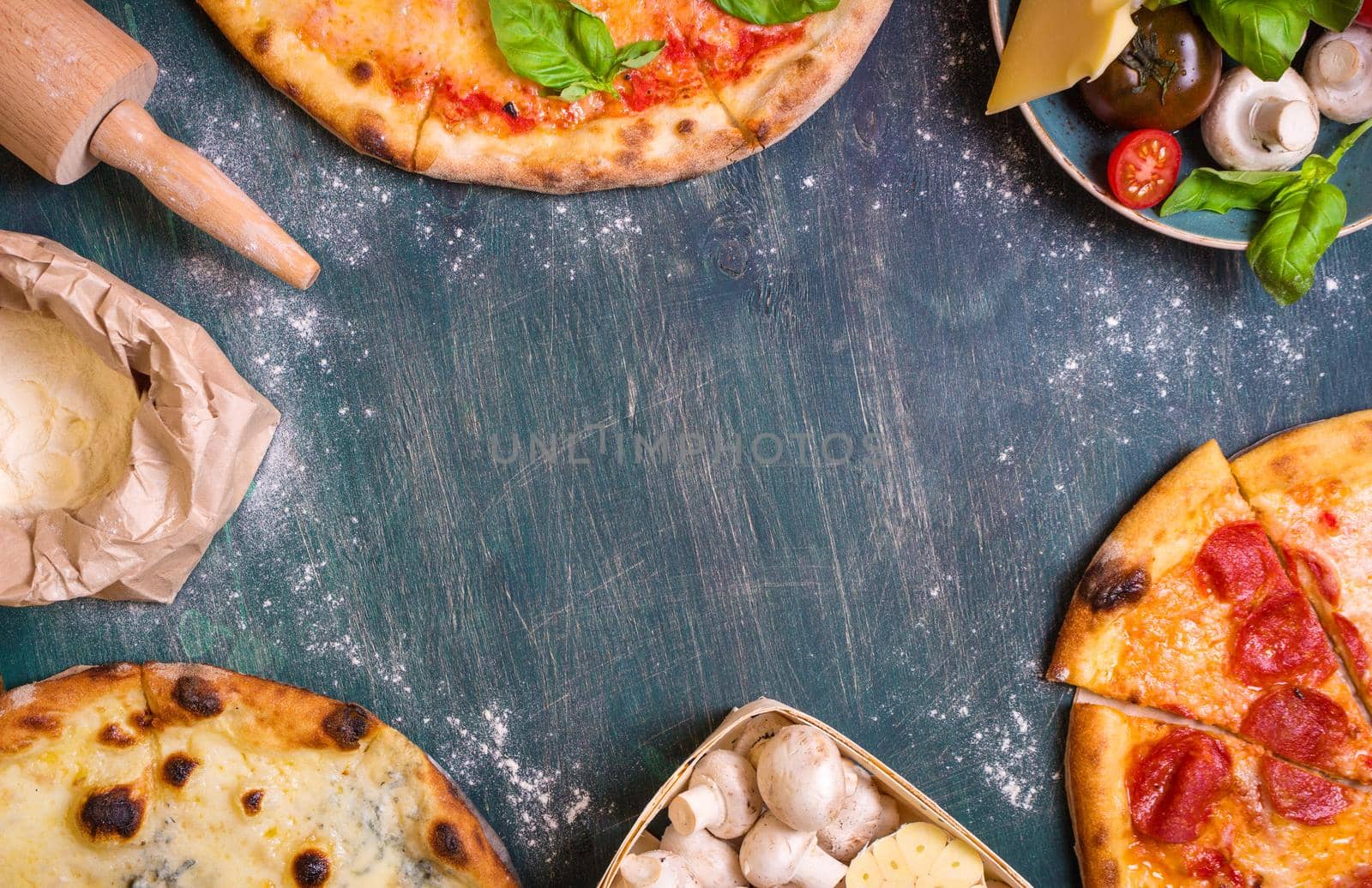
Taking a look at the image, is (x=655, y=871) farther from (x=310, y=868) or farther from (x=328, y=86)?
(x=328, y=86)

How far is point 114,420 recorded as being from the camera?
80.8 inches

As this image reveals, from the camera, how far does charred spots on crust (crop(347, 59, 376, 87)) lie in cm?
204

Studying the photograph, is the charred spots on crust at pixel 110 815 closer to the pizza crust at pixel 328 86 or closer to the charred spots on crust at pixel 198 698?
the charred spots on crust at pixel 198 698

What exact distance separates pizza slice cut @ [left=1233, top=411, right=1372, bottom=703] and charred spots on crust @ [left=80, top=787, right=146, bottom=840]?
2.58 m

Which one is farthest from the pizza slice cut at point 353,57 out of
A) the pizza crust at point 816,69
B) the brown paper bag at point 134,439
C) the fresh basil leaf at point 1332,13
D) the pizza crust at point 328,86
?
the fresh basil leaf at point 1332,13

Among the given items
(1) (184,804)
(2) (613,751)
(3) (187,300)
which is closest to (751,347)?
(2) (613,751)

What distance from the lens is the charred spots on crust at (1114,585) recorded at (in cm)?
211

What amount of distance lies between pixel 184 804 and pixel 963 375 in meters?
1.99

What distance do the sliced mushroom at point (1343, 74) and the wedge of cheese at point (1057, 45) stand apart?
1.46 ft

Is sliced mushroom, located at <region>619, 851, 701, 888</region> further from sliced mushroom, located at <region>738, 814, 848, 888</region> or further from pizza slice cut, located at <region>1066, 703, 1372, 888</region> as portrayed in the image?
pizza slice cut, located at <region>1066, 703, 1372, 888</region>

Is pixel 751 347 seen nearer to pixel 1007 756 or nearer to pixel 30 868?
pixel 1007 756

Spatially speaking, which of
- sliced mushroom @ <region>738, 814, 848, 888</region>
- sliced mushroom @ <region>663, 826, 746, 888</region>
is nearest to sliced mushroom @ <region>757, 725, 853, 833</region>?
sliced mushroom @ <region>738, 814, 848, 888</region>

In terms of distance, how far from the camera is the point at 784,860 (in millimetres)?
1872

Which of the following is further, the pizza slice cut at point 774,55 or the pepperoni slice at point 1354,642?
the pepperoni slice at point 1354,642
